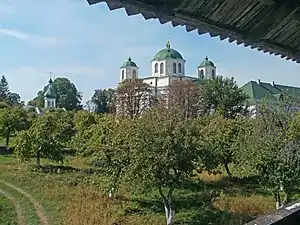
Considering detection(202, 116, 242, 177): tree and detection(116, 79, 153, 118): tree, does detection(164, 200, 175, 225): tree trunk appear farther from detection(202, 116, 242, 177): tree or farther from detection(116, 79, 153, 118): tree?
detection(116, 79, 153, 118): tree

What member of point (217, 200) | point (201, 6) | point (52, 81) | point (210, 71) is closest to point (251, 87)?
point (210, 71)

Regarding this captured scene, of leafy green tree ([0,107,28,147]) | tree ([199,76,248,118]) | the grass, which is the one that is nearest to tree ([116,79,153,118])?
tree ([199,76,248,118])

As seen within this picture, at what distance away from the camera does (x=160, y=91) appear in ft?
157

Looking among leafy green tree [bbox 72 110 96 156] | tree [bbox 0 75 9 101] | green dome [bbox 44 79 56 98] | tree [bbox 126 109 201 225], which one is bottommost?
tree [bbox 126 109 201 225]

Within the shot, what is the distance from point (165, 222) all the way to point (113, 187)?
8.72 feet

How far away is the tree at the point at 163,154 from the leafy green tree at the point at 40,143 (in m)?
6.67

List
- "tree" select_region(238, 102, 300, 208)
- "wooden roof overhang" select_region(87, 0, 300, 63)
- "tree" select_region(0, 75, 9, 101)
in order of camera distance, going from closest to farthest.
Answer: "wooden roof overhang" select_region(87, 0, 300, 63) < "tree" select_region(238, 102, 300, 208) < "tree" select_region(0, 75, 9, 101)

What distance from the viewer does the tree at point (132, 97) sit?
37050 millimetres

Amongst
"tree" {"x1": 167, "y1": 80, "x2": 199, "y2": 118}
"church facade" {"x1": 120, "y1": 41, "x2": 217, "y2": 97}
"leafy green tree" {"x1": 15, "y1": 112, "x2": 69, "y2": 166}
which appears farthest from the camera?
"church facade" {"x1": 120, "y1": 41, "x2": 217, "y2": 97}

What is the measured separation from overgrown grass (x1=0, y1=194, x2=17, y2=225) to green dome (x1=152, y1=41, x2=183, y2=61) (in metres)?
38.0

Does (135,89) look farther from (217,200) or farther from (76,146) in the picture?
(217,200)

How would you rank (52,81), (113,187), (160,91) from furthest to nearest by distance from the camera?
1. (52,81)
2. (160,91)
3. (113,187)

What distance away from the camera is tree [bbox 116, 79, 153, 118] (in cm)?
3705

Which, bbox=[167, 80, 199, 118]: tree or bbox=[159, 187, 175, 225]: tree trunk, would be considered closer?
bbox=[159, 187, 175, 225]: tree trunk
